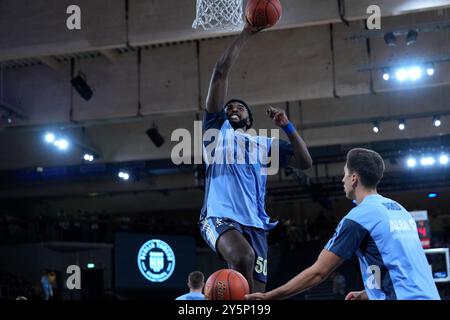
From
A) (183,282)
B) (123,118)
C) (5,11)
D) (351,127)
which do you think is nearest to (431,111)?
(351,127)

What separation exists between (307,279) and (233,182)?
205 cm

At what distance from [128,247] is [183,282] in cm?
242

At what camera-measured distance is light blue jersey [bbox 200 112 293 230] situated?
18.4 feet

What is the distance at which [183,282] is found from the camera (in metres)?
25.2

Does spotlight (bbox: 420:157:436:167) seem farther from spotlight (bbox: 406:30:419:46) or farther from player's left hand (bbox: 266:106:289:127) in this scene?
player's left hand (bbox: 266:106:289:127)

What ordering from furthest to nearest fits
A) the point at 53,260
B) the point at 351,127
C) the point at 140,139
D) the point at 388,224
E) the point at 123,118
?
the point at 53,260 < the point at 140,139 < the point at 351,127 < the point at 123,118 < the point at 388,224

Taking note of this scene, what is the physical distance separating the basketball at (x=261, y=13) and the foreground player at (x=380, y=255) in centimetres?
205

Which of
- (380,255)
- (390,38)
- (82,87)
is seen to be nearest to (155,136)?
(82,87)

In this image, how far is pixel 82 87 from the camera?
49.8 feet

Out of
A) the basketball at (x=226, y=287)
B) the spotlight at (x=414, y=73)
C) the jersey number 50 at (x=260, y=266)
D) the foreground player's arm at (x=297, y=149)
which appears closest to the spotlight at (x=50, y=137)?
the spotlight at (x=414, y=73)

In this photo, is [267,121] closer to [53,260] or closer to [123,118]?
[123,118]

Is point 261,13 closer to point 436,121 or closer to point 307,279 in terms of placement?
point 307,279

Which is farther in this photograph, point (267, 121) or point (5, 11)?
point (267, 121)

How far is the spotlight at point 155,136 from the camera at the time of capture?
59.1ft
